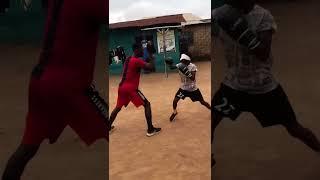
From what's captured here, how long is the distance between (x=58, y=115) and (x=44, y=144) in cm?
21

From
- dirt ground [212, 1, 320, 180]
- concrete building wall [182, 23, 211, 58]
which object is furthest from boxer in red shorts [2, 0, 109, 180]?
concrete building wall [182, 23, 211, 58]

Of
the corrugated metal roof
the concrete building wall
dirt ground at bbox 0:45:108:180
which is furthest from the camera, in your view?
the concrete building wall

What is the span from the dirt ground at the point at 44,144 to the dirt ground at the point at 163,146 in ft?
3.59

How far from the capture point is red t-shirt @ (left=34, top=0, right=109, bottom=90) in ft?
9.50

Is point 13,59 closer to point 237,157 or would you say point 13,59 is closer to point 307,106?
point 237,157

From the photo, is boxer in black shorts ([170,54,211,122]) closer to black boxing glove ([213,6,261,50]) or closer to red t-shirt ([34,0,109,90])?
black boxing glove ([213,6,261,50])

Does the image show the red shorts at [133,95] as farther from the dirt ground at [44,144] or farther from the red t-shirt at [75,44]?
the red t-shirt at [75,44]

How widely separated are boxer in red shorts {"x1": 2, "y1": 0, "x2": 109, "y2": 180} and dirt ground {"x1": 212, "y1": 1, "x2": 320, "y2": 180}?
2.91 feet

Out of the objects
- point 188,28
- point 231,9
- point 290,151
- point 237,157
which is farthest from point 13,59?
point 188,28

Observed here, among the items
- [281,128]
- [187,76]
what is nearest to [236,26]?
[281,128]

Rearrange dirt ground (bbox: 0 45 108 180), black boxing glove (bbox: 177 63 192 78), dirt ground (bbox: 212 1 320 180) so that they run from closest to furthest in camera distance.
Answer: dirt ground (bbox: 0 45 108 180) → dirt ground (bbox: 212 1 320 180) → black boxing glove (bbox: 177 63 192 78)

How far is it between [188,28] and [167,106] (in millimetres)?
9091

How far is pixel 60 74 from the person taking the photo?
2.93 meters

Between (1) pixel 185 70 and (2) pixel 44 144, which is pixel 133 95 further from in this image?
(2) pixel 44 144
